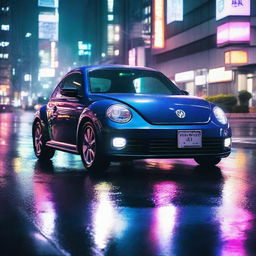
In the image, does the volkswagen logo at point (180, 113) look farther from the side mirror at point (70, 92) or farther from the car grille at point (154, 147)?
the side mirror at point (70, 92)

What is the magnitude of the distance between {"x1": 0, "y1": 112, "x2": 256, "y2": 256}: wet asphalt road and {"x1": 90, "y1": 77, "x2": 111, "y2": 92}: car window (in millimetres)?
1190

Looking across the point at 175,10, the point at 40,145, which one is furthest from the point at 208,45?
the point at 40,145

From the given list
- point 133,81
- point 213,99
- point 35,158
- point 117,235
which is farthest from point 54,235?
point 213,99

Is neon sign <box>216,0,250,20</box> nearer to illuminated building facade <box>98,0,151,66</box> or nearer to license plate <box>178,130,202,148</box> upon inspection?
illuminated building facade <box>98,0,151,66</box>

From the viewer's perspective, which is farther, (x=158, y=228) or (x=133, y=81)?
(x=133, y=81)

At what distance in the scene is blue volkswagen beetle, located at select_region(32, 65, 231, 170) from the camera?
320 inches

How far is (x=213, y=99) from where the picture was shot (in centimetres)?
4006

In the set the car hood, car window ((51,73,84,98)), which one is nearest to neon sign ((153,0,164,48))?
car window ((51,73,84,98))

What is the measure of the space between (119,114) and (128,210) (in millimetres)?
2655

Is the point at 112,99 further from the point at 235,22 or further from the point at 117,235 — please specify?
the point at 235,22

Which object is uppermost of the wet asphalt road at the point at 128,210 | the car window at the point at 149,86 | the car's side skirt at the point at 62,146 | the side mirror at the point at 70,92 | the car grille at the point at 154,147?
the car window at the point at 149,86

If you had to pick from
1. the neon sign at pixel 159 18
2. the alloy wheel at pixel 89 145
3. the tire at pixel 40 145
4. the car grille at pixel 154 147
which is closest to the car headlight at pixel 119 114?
the car grille at pixel 154 147

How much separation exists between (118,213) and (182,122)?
9.73ft

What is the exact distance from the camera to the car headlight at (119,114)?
8141 millimetres
